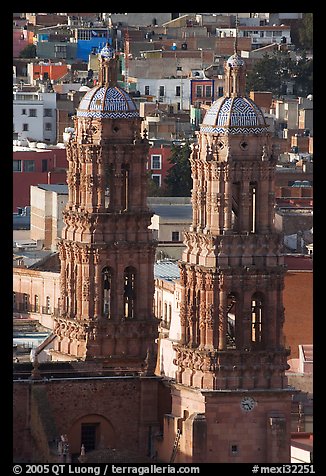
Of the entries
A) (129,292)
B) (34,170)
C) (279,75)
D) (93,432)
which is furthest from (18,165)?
(93,432)

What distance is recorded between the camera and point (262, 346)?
310 feet

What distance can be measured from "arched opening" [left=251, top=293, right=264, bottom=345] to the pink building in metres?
58.7

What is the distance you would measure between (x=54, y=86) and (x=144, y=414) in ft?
281

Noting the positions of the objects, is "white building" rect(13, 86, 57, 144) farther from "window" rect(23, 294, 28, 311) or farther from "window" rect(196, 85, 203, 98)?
"window" rect(23, 294, 28, 311)

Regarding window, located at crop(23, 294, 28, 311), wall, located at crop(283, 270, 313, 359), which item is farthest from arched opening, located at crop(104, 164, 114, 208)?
window, located at crop(23, 294, 28, 311)

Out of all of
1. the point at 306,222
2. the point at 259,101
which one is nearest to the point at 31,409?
the point at 306,222

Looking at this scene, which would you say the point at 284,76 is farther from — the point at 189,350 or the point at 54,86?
the point at 189,350

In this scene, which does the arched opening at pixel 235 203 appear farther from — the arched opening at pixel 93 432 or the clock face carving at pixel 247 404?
the arched opening at pixel 93 432

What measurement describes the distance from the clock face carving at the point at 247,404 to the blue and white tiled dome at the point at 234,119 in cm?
594

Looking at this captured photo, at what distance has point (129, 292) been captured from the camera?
329ft

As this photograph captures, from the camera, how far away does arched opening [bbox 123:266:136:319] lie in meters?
100

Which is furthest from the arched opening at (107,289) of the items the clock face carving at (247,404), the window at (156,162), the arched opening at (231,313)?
the window at (156,162)

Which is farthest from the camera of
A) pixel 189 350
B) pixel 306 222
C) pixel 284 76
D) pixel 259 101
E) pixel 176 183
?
pixel 284 76

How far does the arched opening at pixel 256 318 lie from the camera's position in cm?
9462
